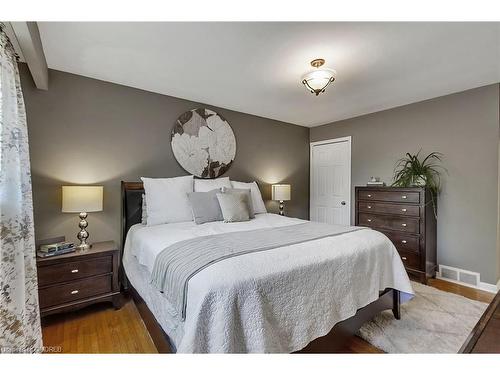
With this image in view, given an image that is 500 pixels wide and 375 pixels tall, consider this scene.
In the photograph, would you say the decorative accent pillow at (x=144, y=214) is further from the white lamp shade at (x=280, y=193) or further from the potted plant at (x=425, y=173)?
the potted plant at (x=425, y=173)

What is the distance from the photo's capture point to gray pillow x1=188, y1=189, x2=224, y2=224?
249 centimetres

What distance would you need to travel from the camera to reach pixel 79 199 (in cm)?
215

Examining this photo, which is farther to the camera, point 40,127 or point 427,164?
point 427,164

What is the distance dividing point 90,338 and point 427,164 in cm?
415

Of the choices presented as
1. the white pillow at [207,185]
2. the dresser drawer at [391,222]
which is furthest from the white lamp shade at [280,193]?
the dresser drawer at [391,222]

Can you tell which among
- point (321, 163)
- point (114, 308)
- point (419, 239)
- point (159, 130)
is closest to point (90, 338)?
point (114, 308)

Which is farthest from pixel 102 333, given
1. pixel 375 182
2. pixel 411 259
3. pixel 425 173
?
pixel 425 173

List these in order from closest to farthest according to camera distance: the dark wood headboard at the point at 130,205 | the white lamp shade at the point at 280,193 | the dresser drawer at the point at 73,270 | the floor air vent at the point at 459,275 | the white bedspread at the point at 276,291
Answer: the white bedspread at the point at 276,291 < the dresser drawer at the point at 73,270 < the dark wood headboard at the point at 130,205 < the floor air vent at the point at 459,275 < the white lamp shade at the point at 280,193

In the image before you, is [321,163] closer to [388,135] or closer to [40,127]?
[388,135]

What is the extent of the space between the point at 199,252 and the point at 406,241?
2808 mm

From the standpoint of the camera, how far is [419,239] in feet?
9.48

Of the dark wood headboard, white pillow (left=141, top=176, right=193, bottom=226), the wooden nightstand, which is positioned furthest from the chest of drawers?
the wooden nightstand

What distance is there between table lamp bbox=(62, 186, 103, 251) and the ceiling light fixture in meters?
2.23

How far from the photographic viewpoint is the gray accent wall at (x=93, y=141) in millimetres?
2330
